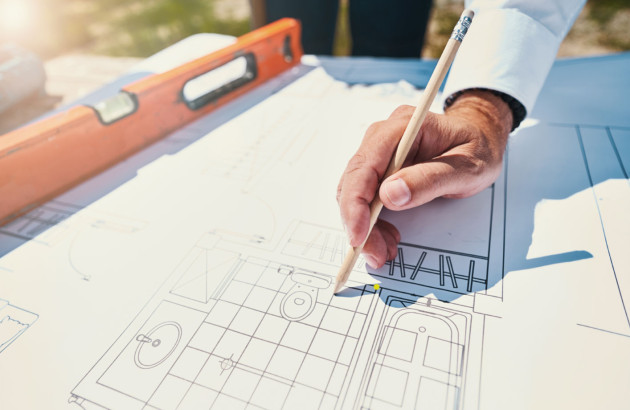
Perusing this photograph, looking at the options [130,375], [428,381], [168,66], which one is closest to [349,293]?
[428,381]

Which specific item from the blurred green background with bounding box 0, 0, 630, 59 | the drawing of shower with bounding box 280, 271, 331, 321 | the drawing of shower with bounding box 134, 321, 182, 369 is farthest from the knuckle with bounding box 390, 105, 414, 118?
the blurred green background with bounding box 0, 0, 630, 59

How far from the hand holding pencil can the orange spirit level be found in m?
0.45

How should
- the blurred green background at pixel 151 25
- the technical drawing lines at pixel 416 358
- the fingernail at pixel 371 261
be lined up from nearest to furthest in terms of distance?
the technical drawing lines at pixel 416 358 < the fingernail at pixel 371 261 < the blurred green background at pixel 151 25

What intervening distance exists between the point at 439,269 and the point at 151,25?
Result: 8.44 ft

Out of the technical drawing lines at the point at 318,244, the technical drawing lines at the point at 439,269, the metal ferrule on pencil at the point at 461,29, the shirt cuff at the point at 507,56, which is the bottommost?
the technical drawing lines at the point at 318,244

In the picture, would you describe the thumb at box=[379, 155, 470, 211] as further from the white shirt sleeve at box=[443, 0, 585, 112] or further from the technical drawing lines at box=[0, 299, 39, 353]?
the technical drawing lines at box=[0, 299, 39, 353]

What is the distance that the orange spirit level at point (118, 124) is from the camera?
60cm

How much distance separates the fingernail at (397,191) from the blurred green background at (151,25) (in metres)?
1.73

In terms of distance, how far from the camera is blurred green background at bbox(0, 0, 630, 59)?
1933 millimetres

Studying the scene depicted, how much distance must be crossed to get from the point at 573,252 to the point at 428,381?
26cm

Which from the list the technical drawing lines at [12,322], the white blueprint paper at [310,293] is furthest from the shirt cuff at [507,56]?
the technical drawing lines at [12,322]

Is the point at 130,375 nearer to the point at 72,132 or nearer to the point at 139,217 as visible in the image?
the point at 139,217

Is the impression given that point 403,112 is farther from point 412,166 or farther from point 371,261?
point 371,261

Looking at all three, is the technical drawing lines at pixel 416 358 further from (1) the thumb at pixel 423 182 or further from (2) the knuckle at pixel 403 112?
(2) the knuckle at pixel 403 112
